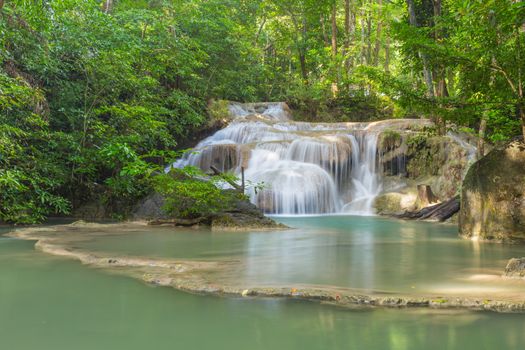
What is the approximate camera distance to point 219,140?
20156 mm

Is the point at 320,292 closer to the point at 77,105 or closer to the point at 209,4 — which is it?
the point at 77,105

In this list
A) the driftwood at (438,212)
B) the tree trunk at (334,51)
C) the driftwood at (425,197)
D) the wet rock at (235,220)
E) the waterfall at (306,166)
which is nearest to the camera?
the wet rock at (235,220)

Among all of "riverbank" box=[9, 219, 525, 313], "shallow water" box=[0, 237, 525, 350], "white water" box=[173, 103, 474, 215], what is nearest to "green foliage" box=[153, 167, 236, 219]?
"riverbank" box=[9, 219, 525, 313]

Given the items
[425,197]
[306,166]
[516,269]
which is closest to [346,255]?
[516,269]

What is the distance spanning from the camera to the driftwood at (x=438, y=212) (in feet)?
39.4

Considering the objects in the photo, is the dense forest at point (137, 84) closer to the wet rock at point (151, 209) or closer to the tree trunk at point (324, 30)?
the wet rock at point (151, 209)

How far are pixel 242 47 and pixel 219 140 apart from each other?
Answer: 655 centimetres

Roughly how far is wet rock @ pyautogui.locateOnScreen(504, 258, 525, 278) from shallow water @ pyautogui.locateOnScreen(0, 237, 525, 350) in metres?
1.38

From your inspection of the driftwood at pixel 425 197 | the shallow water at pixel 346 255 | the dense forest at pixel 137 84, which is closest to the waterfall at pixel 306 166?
the driftwood at pixel 425 197

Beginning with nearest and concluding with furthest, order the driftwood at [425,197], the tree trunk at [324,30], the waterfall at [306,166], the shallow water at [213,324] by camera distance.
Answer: the shallow water at [213,324] → the driftwood at [425,197] → the waterfall at [306,166] → the tree trunk at [324,30]

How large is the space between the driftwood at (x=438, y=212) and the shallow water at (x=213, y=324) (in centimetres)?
939

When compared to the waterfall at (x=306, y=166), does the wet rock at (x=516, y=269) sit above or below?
below

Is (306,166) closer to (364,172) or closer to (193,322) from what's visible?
(364,172)

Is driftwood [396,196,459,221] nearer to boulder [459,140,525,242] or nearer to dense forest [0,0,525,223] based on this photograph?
dense forest [0,0,525,223]
